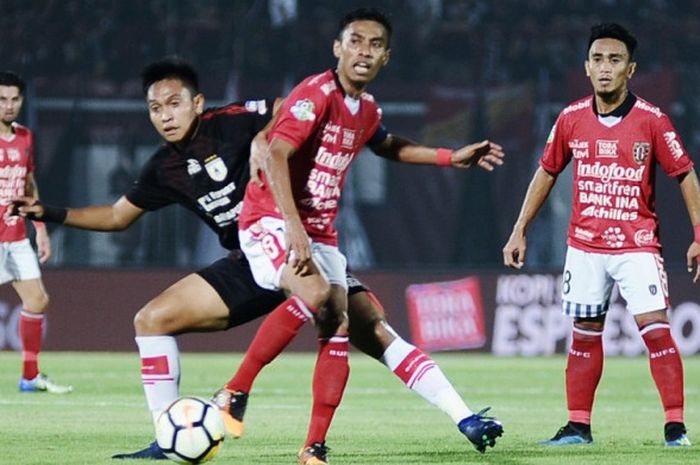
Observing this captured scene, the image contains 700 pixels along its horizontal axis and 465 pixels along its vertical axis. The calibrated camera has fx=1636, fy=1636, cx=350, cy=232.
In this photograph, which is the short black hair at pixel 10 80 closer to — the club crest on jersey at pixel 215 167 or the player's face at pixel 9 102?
the player's face at pixel 9 102

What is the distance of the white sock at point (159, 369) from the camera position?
23.0 ft

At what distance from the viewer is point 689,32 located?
17.6 metres

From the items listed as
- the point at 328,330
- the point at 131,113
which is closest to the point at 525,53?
the point at 131,113

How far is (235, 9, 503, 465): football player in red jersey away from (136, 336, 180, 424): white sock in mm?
447

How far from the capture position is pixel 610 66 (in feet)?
25.7

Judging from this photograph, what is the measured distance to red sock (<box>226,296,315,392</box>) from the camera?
23.5 feet

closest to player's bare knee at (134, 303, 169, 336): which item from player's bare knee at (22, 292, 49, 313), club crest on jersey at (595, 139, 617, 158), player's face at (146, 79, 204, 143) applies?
player's face at (146, 79, 204, 143)

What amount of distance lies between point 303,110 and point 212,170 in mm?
714

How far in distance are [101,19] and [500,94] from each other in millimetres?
4351

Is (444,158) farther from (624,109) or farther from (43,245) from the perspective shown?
(43,245)

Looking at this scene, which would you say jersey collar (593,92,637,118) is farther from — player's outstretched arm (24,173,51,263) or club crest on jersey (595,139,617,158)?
player's outstretched arm (24,173,51,263)

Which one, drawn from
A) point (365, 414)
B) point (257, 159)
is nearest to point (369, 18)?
point (257, 159)

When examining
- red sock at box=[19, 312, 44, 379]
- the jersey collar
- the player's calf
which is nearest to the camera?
the player's calf

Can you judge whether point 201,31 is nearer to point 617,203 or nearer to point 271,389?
point 271,389
